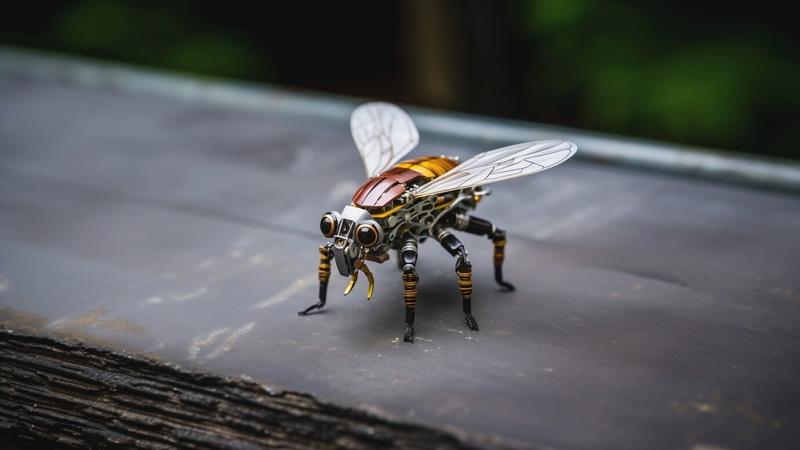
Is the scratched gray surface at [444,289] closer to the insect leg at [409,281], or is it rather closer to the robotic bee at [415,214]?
the insect leg at [409,281]

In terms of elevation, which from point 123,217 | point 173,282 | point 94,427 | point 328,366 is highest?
point 123,217

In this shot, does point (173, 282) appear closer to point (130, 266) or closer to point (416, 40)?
point (130, 266)

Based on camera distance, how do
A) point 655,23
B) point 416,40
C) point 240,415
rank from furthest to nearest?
1. point 416,40
2. point 655,23
3. point 240,415

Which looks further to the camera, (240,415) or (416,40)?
(416,40)

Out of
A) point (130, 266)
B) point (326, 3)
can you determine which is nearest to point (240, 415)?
point (130, 266)

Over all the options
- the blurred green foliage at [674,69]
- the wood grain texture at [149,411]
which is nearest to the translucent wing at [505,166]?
the wood grain texture at [149,411]

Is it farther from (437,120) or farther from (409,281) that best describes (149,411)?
(437,120)

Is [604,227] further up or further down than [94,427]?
further up
